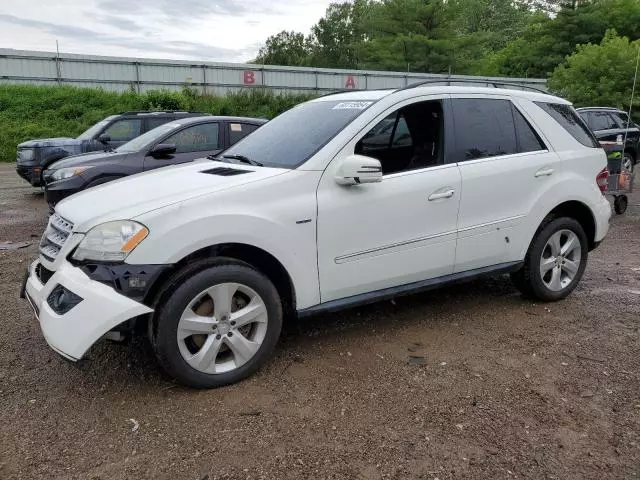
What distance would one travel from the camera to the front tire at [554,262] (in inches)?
178

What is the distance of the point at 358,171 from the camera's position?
3.41 metres

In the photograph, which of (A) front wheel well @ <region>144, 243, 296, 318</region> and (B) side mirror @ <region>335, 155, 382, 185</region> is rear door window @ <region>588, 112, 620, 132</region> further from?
(A) front wheel well @ <region>144, 243, 296, 318</region>

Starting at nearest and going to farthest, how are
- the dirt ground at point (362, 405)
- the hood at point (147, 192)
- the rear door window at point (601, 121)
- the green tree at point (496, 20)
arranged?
the dirt ground at point (362, 405)
the hood at point (147, 192)
the rear door window at point (601, 121)
the green tree at point (496, 20)

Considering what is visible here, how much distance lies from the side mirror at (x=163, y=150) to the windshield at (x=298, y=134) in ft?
11.1

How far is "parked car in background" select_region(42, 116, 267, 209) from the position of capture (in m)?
7.36

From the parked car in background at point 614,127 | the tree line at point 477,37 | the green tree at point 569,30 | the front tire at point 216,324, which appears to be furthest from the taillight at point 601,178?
the green tree at point 569,30

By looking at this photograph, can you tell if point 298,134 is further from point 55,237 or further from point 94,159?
point 94,159

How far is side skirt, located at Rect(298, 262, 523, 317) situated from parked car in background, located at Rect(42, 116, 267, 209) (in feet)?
15.4

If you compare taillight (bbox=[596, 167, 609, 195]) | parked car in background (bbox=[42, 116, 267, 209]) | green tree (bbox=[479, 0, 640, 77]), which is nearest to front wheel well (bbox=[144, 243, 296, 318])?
taillight (bbox=[596, 167, 609, 195])

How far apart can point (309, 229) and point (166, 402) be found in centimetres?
129

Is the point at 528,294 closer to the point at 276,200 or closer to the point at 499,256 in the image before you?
the point at 499,256

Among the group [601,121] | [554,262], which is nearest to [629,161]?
[601,121]

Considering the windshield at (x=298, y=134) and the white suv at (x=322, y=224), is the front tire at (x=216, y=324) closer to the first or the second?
the white suv at (x=322, y=224)

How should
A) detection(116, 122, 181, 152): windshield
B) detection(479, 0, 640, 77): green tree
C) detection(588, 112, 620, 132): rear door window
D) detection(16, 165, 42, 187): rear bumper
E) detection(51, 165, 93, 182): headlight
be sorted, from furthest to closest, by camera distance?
detection(479, 0, 640, 77): green tree < detection(588, 112, 620, 132): rear door window < detection(16, 165, 42, 187): rear bumper < detection(116, 122, 181, 152): windshield < detection(51, 165, 93, 182): headlight
